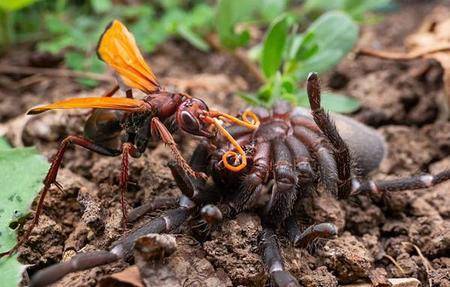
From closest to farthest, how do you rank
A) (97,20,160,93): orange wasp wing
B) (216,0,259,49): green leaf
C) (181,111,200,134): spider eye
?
(181,111,200,134): spider eye → (97,20,160,93): orange wasp wing → (216,0,259,49): green leaf

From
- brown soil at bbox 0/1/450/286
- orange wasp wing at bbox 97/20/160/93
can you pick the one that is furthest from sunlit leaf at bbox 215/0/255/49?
orange wasp wing at bbox 97/20/160/93

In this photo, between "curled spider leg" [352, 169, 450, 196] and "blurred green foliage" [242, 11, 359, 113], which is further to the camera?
"blurred green foliage" [242, 11, 359, 113]

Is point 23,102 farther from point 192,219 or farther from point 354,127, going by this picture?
point 354,127

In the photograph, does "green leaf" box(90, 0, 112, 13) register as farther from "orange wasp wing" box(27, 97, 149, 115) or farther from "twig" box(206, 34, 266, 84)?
"orange wasp wing" box(27, 97, 149, 115)

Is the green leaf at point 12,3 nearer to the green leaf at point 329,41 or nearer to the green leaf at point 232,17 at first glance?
the green leaf at point 232,17

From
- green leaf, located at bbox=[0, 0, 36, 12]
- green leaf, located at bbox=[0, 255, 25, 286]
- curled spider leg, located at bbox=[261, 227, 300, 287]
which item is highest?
green leaf, located at bbox=[0, 0, 36, 12]

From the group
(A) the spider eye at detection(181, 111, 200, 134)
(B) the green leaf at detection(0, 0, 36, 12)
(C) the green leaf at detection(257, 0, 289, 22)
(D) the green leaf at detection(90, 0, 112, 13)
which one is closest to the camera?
(A) the spider eye at detection(181, 111, 200, 134)

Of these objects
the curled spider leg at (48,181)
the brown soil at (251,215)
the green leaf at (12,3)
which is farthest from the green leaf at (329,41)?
the green leaf at (12,3)
